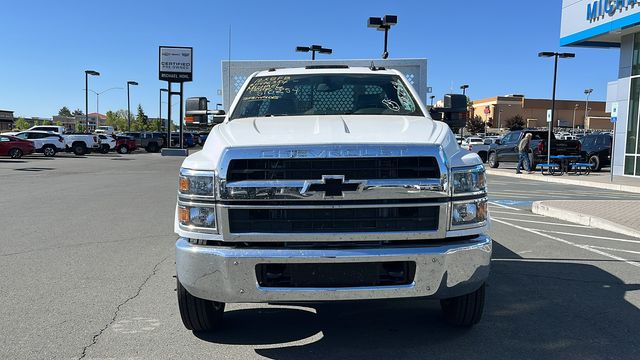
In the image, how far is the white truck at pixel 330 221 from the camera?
3293 mm

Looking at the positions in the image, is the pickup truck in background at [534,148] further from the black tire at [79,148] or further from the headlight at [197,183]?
the black tire at [79,148]

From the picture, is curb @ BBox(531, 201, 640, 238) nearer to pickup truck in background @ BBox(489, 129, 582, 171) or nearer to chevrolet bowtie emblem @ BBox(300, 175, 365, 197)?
chevrolet bowtie emblem @ BBox(300, 175, 365, 197)

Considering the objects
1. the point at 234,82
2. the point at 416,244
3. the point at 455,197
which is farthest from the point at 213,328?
the point at 234,82

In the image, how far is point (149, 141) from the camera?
2020 inches

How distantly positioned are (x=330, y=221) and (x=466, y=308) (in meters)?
1.37

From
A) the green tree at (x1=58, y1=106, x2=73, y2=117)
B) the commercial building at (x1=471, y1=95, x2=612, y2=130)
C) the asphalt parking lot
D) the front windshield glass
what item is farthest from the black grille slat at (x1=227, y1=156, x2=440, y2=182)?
the green tree at (x1=58, y1=106, x2=73, y2=117)

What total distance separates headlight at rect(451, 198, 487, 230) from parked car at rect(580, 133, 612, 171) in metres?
24.1

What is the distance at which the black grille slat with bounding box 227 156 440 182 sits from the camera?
3342 millimetres

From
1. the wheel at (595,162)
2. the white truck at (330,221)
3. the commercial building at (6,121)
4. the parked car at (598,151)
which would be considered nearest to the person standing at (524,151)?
the parked car at (598,151)

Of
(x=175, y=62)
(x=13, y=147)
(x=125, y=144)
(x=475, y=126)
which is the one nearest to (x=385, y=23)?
(x=13, y=147)

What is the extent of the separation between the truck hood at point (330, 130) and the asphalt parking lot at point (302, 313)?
4.66 ft

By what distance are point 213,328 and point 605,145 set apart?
25413 millimetres

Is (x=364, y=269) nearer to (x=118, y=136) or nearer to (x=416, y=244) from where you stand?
(x=416, y=244)

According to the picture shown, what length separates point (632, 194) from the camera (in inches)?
619
